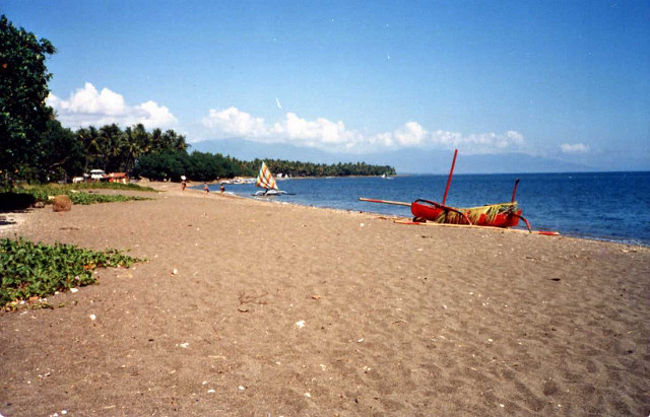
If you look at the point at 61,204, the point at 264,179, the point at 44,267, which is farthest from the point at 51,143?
the point at 44,267

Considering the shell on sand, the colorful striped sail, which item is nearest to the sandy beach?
the shell on sand

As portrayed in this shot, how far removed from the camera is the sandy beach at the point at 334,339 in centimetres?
455

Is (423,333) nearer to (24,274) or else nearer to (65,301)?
(65,301)

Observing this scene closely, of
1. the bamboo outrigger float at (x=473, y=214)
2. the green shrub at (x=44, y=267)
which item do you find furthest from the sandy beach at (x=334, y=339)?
the bamboo outrigger float at (x=473, y=214)

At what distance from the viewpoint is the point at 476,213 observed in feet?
67.7

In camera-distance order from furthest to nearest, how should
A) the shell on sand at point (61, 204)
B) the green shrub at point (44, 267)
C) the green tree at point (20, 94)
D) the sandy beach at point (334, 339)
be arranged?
the shell on sand at point (61, 204)
the green tree at point (20, 94)
the green shrub at point (44, 267)
the sandy beach at point (334, 339)

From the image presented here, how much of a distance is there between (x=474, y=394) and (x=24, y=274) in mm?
8731

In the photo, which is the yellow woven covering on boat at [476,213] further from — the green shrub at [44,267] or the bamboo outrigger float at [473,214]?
the green shrub at [44,267]

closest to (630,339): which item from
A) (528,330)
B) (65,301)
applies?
(528,330)

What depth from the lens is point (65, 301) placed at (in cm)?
729

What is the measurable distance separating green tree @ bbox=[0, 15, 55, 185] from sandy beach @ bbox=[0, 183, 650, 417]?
11.7 m

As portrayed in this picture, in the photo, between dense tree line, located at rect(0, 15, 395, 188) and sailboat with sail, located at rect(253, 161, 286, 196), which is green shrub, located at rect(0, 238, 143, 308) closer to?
dense tree line, located at rect(0, 15, 395, 188)

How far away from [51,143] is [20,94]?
57048mm

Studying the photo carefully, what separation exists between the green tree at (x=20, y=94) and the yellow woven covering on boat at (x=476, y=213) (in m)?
20.9
